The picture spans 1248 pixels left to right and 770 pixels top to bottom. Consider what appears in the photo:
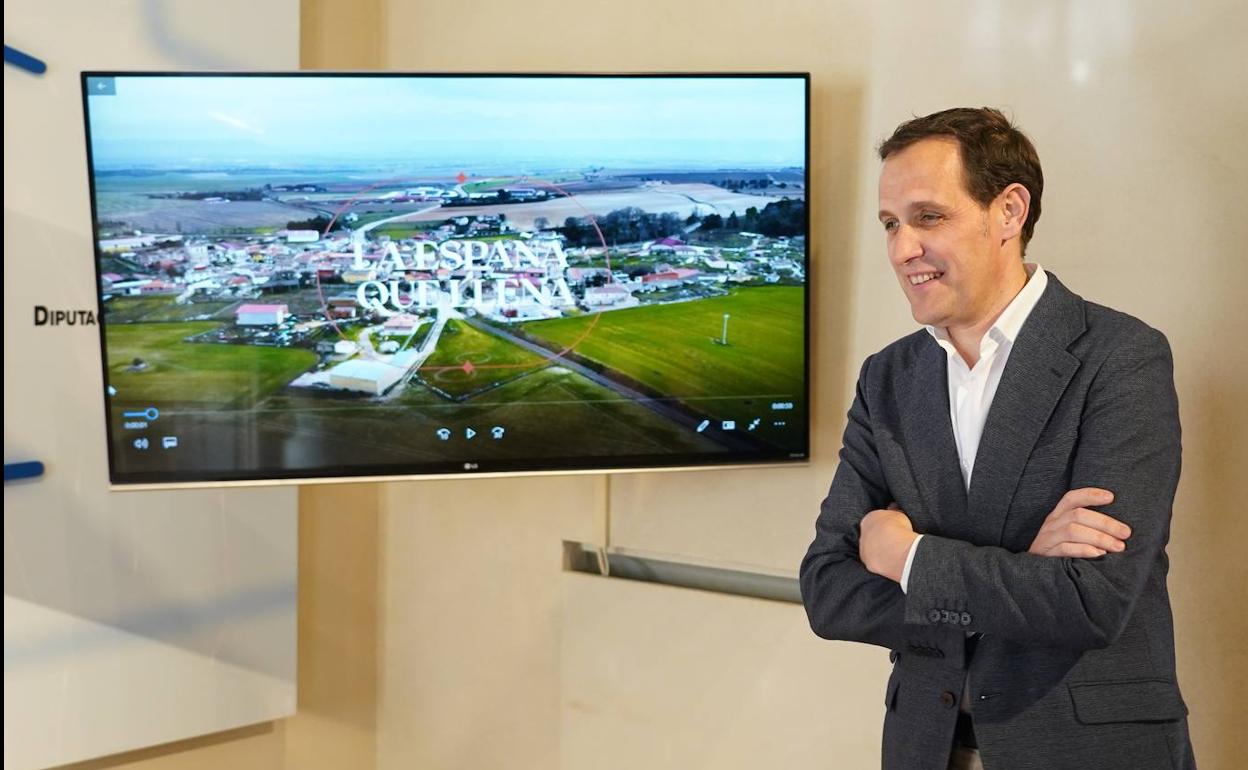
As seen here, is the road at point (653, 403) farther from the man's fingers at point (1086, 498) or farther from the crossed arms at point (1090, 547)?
the man's fingers at point (1086, 498)

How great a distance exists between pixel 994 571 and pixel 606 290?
1.43 m

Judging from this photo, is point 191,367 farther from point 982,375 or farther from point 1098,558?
point 1098,558

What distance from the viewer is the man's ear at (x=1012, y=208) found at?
6.42 ft

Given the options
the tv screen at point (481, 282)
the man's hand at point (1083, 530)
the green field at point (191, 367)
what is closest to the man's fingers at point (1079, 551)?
the man's hand at point (1083, 530)

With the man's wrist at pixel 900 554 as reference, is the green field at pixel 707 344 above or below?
above

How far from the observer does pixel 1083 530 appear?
1696mm

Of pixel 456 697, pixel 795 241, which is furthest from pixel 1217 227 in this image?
pixel 456 697

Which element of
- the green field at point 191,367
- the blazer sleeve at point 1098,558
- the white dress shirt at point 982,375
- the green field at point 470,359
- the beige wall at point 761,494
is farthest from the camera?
the green field at point 470,359

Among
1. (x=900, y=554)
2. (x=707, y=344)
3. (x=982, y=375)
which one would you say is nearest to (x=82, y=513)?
(x=707, y=344)

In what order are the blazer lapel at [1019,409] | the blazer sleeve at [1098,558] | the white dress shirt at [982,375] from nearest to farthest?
the blazer sleeve at [1098,558]
the blazer lapel at [1019,409]
the white dress shirt at [982,375]

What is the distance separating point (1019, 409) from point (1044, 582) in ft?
0.93

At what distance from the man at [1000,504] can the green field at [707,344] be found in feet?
2.56

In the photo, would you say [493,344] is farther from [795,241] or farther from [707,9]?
[707,9]

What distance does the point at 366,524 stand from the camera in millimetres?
3979
